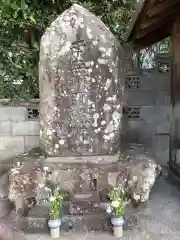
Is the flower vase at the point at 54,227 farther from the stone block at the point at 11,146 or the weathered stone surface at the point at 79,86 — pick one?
the stone block at the point at 11,146

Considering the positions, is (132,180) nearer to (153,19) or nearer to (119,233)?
(119,233)

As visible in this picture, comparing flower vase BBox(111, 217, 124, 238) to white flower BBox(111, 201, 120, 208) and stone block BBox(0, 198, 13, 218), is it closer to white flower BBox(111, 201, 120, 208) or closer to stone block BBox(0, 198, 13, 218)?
white flower BBox(111, 201, 120, 208)

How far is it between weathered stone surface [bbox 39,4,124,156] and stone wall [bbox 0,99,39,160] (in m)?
2.10

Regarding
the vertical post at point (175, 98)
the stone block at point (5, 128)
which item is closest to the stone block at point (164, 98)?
the vertical post at point (175, 98)

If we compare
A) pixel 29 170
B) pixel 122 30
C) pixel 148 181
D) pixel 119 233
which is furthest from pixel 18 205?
pixel 122 30

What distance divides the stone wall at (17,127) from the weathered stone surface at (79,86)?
2.10 m

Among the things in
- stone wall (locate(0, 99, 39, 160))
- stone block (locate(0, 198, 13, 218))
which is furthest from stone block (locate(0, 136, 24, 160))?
stone block (locate(0, 198, 13, 218))

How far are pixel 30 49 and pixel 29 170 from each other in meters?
3.43

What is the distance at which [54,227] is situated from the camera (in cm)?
375

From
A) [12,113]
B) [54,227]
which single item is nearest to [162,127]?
[12,113]

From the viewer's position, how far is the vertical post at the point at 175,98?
5773 mm

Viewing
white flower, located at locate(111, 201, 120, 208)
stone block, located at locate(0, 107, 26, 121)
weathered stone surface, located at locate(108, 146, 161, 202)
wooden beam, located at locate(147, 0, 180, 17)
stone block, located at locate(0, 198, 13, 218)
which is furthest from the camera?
stone block, located at locate(0, 107, 26, 121)

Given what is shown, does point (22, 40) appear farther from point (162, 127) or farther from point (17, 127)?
point (162, 127)

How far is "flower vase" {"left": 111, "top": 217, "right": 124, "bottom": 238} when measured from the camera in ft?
12.3
